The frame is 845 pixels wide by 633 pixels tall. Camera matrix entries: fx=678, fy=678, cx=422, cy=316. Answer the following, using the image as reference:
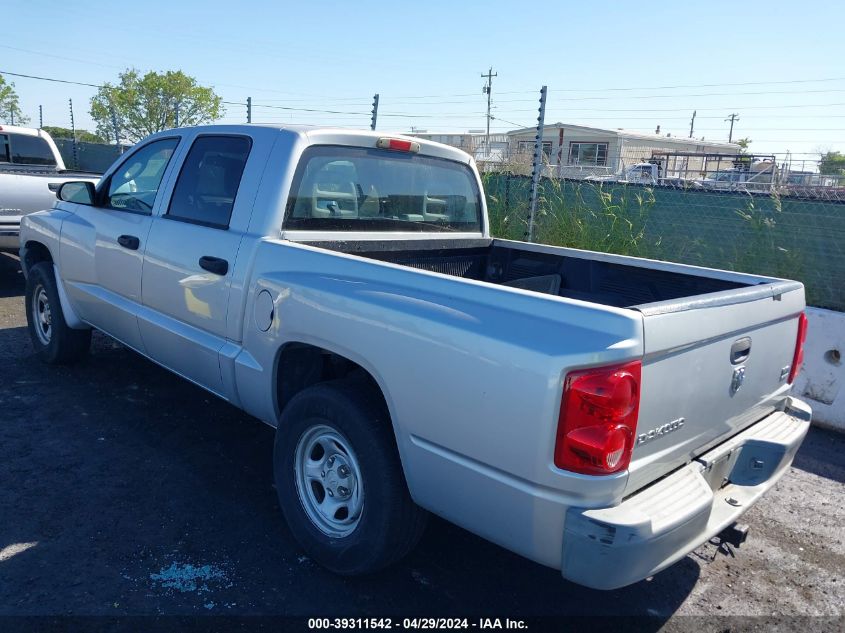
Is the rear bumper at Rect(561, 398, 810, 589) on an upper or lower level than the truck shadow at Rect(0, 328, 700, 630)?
upper

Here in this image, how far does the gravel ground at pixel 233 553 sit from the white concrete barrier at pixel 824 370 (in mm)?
964

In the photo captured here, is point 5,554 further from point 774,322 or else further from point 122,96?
point 122,96

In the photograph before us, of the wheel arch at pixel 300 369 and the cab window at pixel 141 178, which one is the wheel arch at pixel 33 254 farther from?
the wheel arch at pixel 300 369

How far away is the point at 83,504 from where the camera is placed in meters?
3.57

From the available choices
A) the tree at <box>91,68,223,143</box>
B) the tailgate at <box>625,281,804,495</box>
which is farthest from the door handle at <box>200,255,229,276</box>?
the tree at <box>91,68,223,143</box>

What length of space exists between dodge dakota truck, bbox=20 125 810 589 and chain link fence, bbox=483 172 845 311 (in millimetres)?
3411

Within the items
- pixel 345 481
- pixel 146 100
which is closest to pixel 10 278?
pixel 345 481

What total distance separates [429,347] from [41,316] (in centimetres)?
453

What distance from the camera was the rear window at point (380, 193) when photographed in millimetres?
3652

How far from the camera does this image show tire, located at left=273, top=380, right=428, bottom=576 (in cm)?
277

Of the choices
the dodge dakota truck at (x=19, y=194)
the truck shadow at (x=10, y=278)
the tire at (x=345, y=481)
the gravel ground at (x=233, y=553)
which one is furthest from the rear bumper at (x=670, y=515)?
the truck shadow at (x=10, y=278)

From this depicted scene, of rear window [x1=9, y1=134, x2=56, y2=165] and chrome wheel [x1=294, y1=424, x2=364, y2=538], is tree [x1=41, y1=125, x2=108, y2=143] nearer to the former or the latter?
rear window [x1=9, y1=134, x2=56, y2=165]

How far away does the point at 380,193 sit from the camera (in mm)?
4102

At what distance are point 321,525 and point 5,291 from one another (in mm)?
7153
